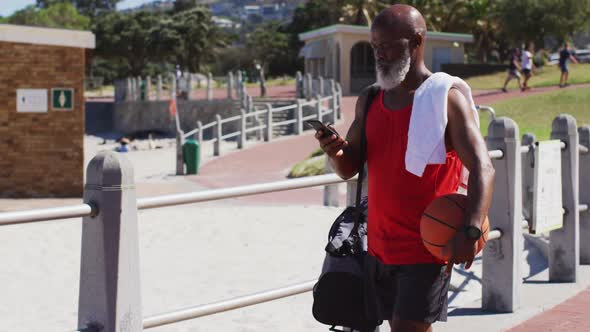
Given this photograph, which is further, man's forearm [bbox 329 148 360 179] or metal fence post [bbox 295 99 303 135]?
metal fence post [bbox 295 99 303 135]

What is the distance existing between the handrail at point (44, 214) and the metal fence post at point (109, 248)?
0.06 m

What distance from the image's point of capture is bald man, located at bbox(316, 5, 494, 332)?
3818mm

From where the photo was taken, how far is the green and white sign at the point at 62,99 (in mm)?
17578

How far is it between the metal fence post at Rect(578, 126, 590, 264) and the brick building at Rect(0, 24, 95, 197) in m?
11.1

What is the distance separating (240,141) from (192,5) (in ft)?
289

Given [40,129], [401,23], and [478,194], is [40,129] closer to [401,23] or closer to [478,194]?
[401,23]

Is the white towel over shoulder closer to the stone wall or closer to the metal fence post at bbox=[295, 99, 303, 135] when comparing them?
the metal fence post at bbox=[295, 99, 303, 135]

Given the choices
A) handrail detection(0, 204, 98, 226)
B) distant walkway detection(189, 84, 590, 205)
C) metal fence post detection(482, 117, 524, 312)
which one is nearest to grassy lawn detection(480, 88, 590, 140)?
distant walkway detection(189, 84, 590, 205)

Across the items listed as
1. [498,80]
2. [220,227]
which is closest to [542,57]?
[498,80]

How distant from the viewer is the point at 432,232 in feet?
12.0

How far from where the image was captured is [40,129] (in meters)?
17.7

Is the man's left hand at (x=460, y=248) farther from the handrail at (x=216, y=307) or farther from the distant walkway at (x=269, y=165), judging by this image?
the distant walkway at (x=269, y=165)

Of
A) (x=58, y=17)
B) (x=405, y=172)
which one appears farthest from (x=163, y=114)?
(x=58, y=17)

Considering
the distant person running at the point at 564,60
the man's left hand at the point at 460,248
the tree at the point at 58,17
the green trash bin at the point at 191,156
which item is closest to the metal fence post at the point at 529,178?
the man's left hand at the point at 460,248
